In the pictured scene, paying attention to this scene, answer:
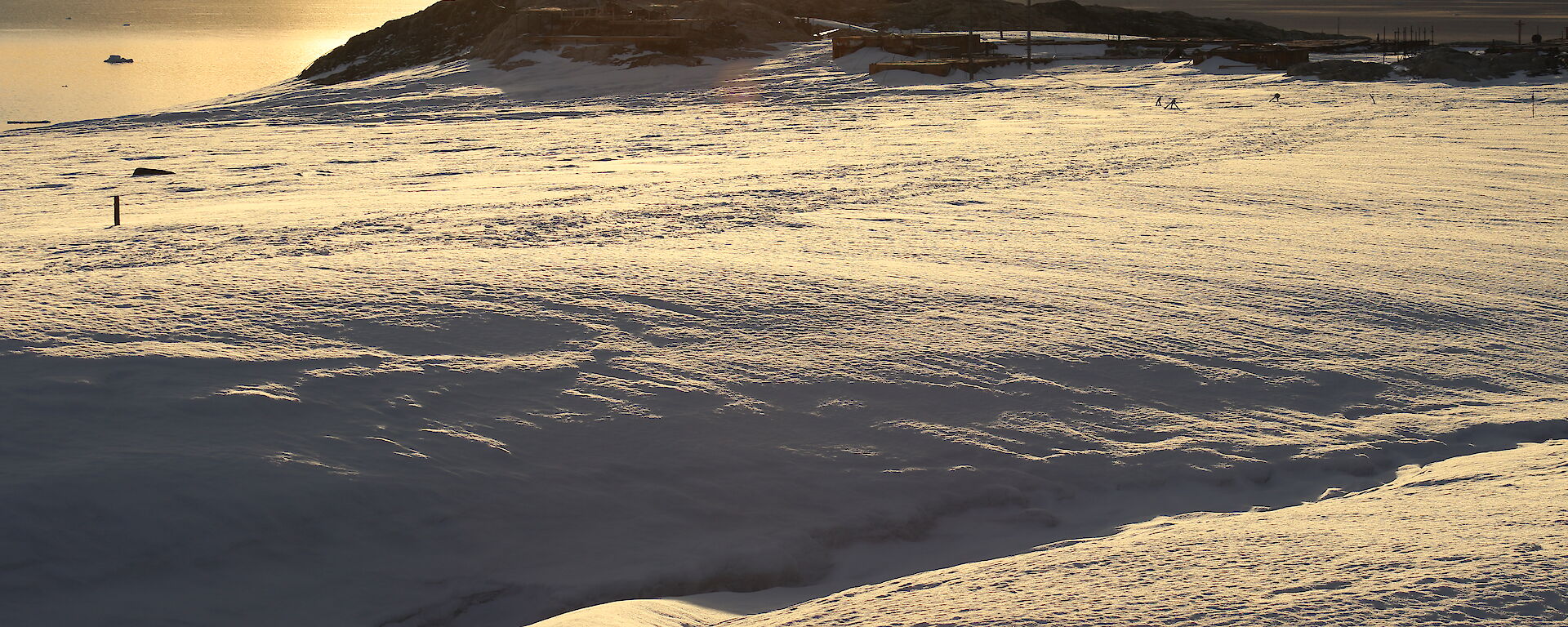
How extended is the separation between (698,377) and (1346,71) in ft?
76.8

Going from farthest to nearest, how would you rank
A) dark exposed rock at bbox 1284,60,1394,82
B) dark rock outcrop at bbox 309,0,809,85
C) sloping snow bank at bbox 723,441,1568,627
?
dark rock outcrop at bbox 309,0,809,85 → dark exposed rock at bbox 1284,60,1394,82 → sloping snow bank at bbox 723,441,1568,627

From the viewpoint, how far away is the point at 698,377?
5.75 metres

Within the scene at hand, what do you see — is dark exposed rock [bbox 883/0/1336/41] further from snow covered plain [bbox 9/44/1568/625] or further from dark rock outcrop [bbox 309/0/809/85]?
snow covered plain [bbox 9/44/1568/625]

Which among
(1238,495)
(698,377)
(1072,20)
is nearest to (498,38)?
(1072,20)

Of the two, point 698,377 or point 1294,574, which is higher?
point 698,377

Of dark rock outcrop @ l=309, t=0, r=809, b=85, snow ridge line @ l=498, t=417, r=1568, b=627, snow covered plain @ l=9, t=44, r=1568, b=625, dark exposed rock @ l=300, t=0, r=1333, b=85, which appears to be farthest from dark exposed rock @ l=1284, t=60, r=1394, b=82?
snow ridge line @ l=498, t=417, r=1568, b=627

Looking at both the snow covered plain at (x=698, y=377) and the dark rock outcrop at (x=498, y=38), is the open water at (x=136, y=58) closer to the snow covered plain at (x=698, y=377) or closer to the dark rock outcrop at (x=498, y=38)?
the dark rock outcrop at (x=498, y=38)

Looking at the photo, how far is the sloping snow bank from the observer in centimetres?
325

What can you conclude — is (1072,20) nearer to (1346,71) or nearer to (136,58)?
(1346,71)

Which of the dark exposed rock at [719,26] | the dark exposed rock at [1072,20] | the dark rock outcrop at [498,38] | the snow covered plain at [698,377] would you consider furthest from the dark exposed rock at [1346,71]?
the dark exposed rock at [1072,20]

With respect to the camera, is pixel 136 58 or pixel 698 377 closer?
pixel 698 377

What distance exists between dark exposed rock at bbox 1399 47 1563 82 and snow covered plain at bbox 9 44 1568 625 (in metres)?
14.0

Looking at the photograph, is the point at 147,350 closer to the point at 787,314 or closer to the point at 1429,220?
the point at 787,314

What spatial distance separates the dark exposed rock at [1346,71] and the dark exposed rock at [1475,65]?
60cm
